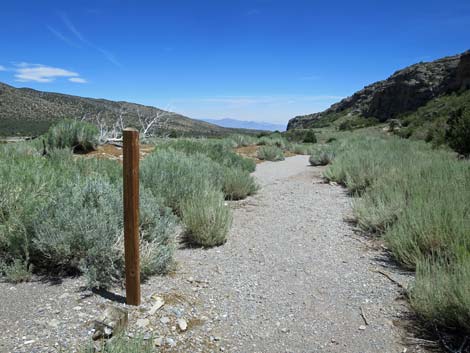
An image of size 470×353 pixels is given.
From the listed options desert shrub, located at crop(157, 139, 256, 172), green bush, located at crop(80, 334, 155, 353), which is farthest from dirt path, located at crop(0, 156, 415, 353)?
desert shrub, located at crop(157, 139, 256, 172)

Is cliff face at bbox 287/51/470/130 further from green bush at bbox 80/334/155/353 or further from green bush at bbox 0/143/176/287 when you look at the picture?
green bush at bbox 80/334/155/353

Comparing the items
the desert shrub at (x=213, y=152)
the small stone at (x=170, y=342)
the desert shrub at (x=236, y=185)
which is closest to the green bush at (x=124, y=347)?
the small stone at (x=170, y=342)

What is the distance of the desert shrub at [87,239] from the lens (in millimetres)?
3709

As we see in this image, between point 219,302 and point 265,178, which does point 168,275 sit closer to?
point 219,302

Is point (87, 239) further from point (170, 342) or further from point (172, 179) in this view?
point (172, 179)

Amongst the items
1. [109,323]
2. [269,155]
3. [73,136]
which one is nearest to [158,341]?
[109,323]

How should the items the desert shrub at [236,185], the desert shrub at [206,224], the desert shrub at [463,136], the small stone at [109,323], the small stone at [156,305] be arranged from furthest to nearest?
the desert shrub at [463,136]
the desert shrub at [236,185]
the desert shrub at [206,224]
the small stone at [156,305]
the small stone at [109,323]

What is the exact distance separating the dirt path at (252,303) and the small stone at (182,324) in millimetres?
45

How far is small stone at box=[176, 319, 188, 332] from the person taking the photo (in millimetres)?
3137

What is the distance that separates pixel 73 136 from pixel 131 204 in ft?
31.1

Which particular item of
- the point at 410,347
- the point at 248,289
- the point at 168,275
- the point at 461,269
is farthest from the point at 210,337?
the point at 461,269

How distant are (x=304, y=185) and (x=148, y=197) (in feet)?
20.9

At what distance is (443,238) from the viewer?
435cm

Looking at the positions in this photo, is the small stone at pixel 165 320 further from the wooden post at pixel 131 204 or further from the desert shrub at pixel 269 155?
the desert shrub at pixel 269 155
